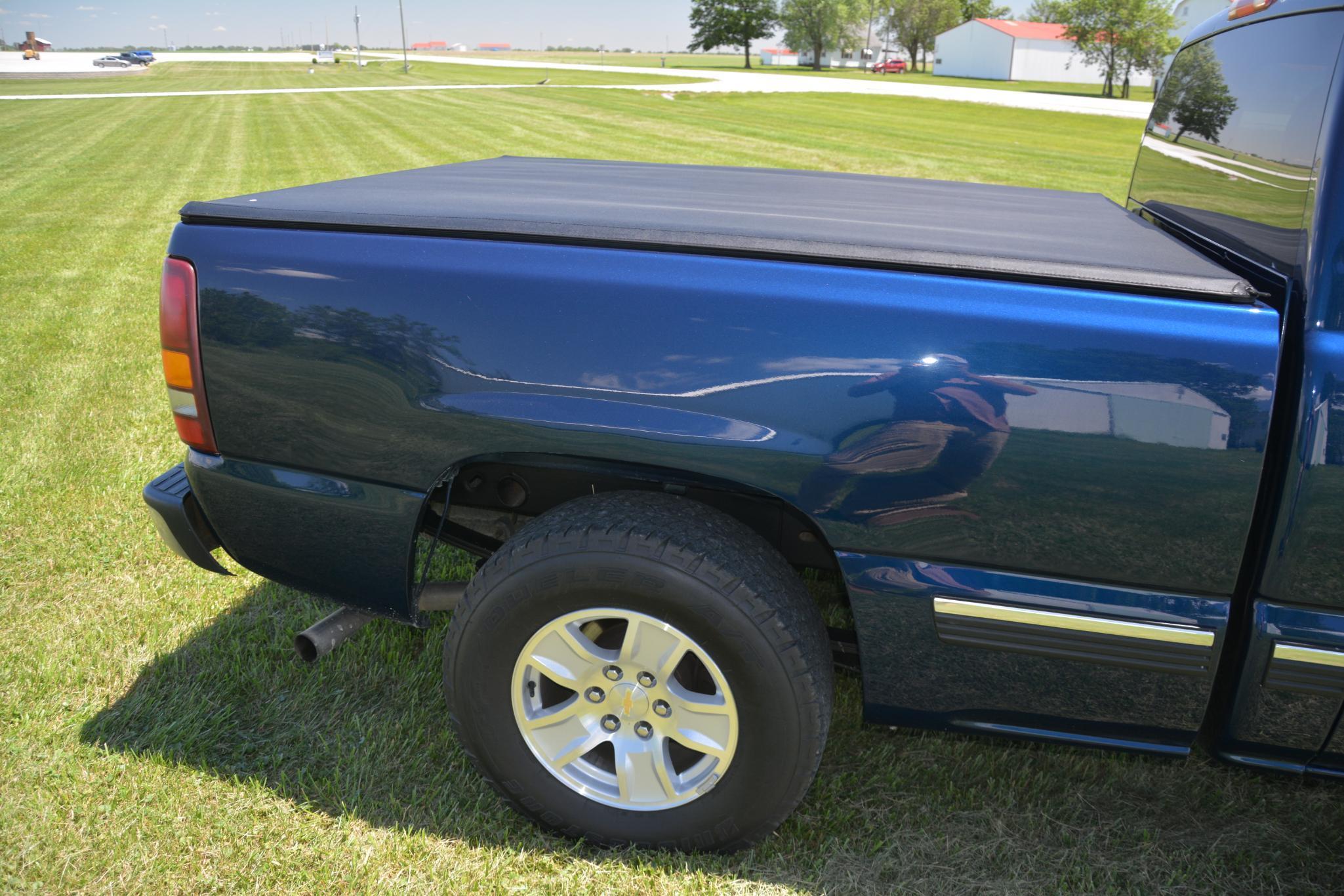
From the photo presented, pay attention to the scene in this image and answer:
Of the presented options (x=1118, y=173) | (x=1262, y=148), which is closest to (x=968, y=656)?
(x=1262, y=148)

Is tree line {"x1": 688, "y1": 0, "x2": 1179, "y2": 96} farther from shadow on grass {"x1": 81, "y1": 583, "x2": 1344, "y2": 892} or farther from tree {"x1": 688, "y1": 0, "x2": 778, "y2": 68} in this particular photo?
shadow on grass {"x1": 81, "y1": 583, "x2": 1344, "y2": 892}

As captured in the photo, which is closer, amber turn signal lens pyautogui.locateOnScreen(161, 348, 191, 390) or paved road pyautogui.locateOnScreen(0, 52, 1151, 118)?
amber turn signal lens pyautogui.locateOnScreen(161, 348, 191, 390)

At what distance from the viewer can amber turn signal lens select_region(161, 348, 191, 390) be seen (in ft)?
7.06

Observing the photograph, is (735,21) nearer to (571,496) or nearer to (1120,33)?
(1120,33)

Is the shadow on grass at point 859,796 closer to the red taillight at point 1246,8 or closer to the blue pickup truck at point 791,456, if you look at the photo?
the blue pickup truck at point 791,456

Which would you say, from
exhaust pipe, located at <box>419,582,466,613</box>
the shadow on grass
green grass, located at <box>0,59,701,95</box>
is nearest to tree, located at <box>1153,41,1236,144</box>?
the shadow on grass

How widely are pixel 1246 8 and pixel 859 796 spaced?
7.54ft

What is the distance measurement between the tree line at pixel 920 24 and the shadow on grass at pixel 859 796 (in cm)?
6229

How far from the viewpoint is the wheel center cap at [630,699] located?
2059 millimetres

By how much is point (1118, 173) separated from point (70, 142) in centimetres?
1948

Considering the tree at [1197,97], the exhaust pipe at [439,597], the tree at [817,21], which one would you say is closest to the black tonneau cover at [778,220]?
the tree at [1197,97]

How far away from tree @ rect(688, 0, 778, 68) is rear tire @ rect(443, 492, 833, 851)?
88643mm

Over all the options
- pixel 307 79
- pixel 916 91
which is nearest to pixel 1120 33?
pixel 916 91

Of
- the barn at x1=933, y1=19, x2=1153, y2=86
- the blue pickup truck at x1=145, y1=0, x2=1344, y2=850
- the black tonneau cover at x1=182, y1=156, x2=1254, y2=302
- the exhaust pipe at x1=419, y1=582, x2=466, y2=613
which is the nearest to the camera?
the blue pickup truck at x1=145, y1=0, x2=1344, y2=850
